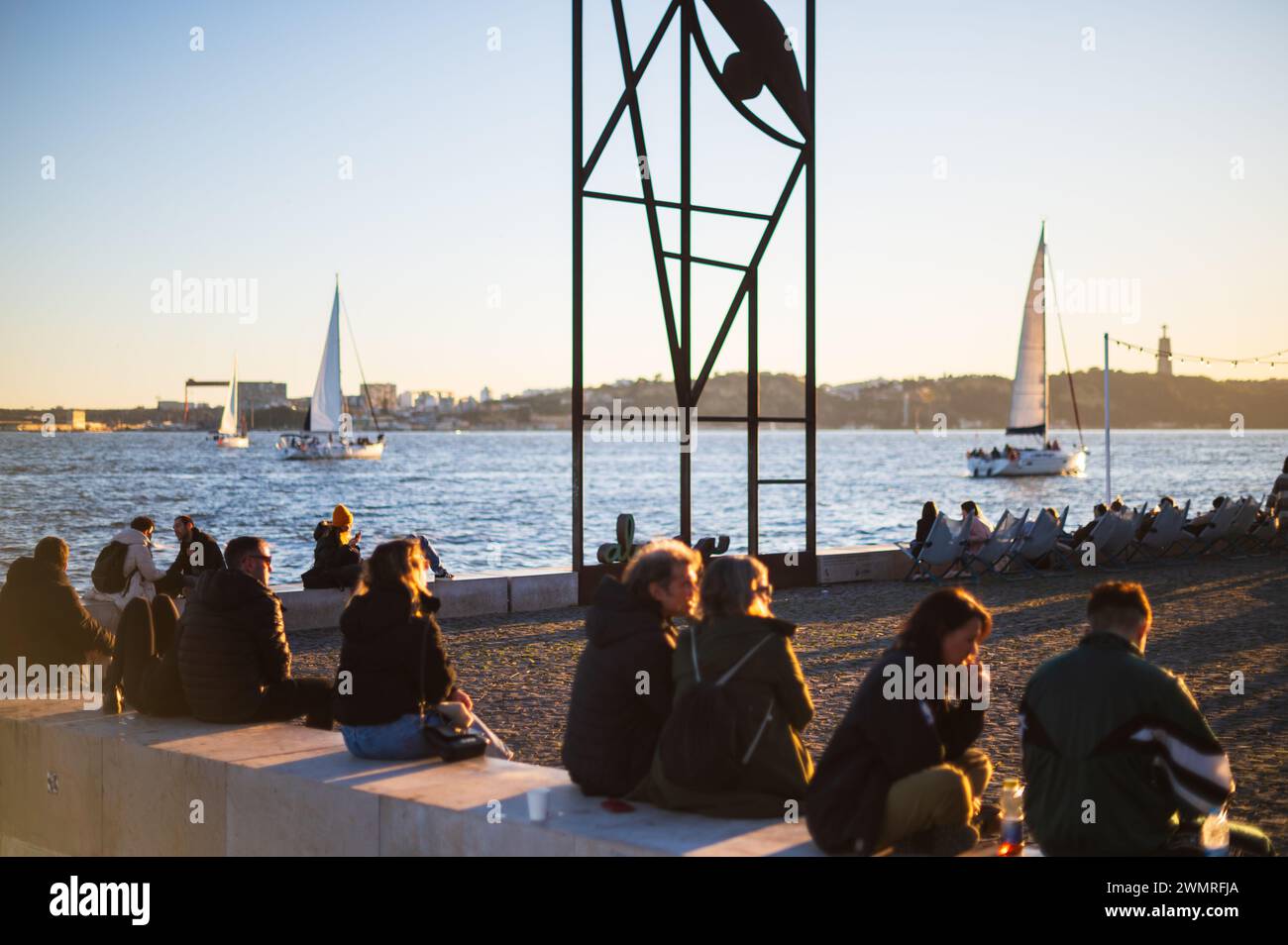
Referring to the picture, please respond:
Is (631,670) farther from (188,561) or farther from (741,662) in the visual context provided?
(188,561)

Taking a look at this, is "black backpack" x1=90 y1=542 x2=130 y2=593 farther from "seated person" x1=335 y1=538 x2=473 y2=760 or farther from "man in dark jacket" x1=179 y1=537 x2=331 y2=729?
"seated person" x1=335 y1=538 x2=473 y2=760

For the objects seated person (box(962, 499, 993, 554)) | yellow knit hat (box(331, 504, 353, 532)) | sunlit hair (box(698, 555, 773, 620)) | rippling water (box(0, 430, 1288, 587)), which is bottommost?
rippling water (box(0, 430, 1288, 587))

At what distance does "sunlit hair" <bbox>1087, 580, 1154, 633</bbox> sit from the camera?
457 centimetres

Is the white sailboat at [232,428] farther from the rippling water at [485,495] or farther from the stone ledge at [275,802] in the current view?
the stone ledge at [275,802]

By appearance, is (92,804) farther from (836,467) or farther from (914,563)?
(836,467)

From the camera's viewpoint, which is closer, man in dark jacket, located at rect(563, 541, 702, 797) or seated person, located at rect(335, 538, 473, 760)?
man in dark jacket, located at rect(563, 541, 702, 797)

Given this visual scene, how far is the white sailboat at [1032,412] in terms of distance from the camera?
64250 mm

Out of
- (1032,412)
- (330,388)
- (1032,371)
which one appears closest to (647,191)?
(1032,371)

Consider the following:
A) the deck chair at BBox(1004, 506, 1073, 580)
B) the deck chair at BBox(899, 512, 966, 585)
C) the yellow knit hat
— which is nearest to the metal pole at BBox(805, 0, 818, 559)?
the deck chair at BBox(899, 512, 966, 585)

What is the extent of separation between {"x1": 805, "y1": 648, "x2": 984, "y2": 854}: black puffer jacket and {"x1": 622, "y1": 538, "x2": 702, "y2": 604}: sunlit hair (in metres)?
1.04

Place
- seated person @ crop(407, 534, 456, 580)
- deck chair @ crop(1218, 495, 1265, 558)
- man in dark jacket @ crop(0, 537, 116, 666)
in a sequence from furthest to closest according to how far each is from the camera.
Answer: deck chair @ crop(1218, 495, 1265, 558) < seated person @ crop(407, 534, 456, 580) < man in dark jacket @ crop(0, 537, 116, 666)

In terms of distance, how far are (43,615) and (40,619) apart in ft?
0.10
